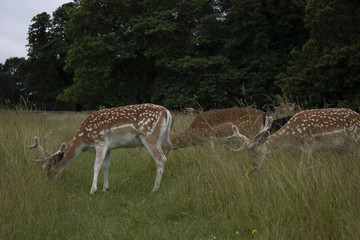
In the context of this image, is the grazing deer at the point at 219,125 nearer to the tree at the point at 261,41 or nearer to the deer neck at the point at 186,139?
the deer neck at the point at 186,139

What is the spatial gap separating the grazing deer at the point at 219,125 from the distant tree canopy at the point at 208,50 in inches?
484

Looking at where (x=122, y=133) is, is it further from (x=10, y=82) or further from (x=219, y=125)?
(x=10, y=82)

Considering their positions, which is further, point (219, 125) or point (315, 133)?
point (219, 125)

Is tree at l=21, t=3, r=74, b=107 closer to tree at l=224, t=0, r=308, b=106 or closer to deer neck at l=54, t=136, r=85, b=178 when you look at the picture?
tree at l=224, t=0, r=308, b=106

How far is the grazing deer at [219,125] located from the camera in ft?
24.5

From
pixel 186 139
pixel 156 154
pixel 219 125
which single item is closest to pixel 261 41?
pixel 219 125

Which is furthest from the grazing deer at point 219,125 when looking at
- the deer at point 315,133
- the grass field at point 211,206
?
the grass field at point 211,206

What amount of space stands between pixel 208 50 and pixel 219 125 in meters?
20.4

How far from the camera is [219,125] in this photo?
7848 millimetres

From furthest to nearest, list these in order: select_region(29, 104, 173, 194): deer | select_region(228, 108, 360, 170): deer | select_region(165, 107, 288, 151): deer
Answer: select_region(165, 107, 288, 151): deer
select_region(29, 104, 173, 194): deer
select_region(228, 108, 360, 170): deer

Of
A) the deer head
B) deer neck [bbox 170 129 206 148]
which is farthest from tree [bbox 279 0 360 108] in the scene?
the deer head

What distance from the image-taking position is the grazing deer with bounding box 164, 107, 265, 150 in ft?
24.5

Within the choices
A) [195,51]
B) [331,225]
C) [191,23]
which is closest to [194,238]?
[331,225]

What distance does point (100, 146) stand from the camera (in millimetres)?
6266
